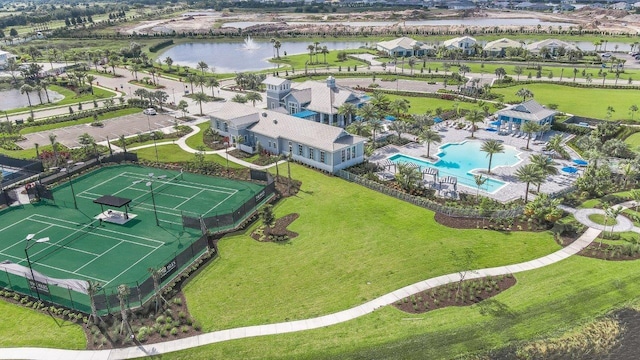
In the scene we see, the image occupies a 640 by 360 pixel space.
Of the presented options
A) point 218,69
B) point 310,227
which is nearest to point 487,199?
point 310,227

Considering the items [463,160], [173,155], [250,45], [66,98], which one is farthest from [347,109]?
[250,45]

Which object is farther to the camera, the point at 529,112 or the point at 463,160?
the point at 529,112

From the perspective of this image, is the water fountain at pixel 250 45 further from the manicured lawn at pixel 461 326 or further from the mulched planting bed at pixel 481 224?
the manicured lawn at pixel 461 326

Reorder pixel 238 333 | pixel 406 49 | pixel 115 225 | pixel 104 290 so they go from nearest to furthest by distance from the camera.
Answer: pixel 238 333 → pixel 104 290 → pixel 115 225 → pixel 406 49

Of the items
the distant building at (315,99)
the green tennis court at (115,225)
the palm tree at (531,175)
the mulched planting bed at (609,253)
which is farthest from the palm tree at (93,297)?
the distant building at (315,99)

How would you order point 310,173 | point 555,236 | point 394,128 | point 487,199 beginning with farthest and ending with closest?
1. point 394,128
2. point 310,173
3. point 487,199
4. point 555,236

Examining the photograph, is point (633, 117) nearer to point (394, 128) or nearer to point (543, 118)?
point (543, 118)

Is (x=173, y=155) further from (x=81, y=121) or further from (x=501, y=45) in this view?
(x=501, y=45)

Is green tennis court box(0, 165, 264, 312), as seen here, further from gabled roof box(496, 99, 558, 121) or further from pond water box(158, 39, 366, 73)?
pond water box(158, 39, 366, 73)
